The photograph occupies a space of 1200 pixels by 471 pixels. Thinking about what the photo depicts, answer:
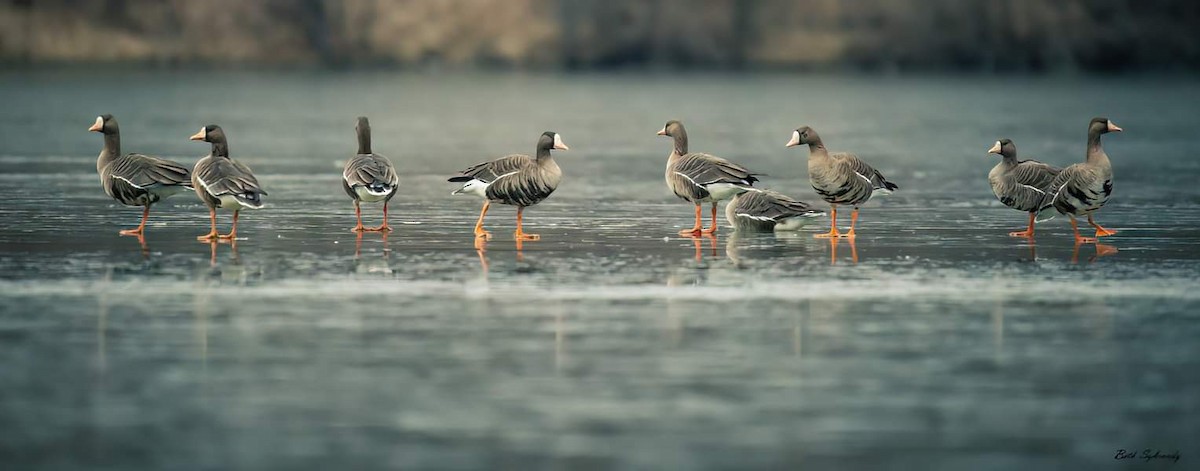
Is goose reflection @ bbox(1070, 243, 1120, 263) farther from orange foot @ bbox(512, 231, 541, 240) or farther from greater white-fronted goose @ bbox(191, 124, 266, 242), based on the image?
greater white-fronted goose @ bbox(191, 124, 266, 242)

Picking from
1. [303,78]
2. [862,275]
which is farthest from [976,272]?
[303,78]

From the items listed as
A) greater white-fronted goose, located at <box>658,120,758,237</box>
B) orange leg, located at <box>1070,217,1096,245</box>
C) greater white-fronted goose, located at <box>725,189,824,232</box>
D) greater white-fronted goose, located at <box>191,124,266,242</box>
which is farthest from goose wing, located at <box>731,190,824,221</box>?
greater white-fronted goose, located at <box>191,124,266,242</box>

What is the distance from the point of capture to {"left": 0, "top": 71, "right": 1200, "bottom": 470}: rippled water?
9141mm

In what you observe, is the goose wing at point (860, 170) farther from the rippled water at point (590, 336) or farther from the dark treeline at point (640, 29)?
the dark treeline at point (640, 29)

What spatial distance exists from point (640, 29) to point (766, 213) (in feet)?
426

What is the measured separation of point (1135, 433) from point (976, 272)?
20.6ft

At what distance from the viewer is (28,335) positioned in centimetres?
1206

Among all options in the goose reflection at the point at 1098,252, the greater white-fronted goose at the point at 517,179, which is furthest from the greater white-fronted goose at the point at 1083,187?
the greater white-fronted goose at the point at 517,179

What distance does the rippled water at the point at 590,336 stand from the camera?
9.14 metres

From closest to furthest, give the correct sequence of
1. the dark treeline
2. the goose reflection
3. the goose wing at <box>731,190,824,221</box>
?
1. the goose reflection
2. the goose wing at <box>731,190,824,221</box>
3. the dark treeline

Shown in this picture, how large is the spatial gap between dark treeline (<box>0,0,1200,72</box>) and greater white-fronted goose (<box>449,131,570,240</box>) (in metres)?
126

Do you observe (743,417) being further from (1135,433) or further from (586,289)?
(586,289)

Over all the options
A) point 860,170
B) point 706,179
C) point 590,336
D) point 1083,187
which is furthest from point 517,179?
point 590,336

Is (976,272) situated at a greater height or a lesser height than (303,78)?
lesser
